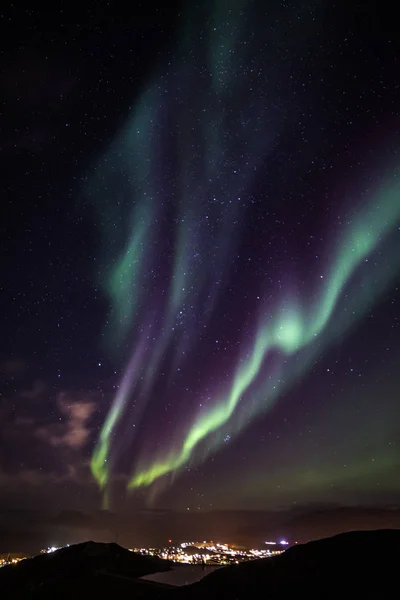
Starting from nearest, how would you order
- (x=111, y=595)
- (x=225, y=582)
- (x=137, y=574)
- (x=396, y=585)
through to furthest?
1. (x=396, y=585)
2. (x=225, y=582)
3. (x=111, y=595)
4. (x=137, y=574)

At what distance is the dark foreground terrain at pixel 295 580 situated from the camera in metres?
24.6

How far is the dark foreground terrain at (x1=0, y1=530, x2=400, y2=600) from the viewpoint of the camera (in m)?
24.6

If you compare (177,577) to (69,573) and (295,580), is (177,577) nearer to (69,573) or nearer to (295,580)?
(69,573)

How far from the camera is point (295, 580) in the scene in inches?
1097

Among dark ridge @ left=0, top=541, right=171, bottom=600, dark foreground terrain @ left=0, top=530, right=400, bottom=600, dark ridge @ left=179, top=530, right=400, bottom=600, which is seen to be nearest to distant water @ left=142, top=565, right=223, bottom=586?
dark ridge @ left=0, top=541, right=171, bottom=600

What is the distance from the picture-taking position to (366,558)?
26922 mm

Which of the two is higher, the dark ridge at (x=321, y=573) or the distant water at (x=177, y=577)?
the dark ridge at (x=321, y=573)

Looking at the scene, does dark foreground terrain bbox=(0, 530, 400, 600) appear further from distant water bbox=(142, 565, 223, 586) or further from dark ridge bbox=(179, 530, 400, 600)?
distant water bbox=(142, 565, 223, 586)

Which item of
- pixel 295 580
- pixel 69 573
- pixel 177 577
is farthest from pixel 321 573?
pixel 177 577

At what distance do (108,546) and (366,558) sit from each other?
6972cm

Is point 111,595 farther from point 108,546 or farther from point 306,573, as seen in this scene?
point 108,546

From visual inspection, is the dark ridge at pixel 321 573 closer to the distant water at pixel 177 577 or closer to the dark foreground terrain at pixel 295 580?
the dark foreground terrain at pixel 295 580

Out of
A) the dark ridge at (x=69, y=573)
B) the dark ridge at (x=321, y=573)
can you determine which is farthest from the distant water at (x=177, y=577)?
the dark ridge at (x=321, y=573)

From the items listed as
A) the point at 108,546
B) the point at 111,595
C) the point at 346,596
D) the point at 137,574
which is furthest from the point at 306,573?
the point at 108,546
